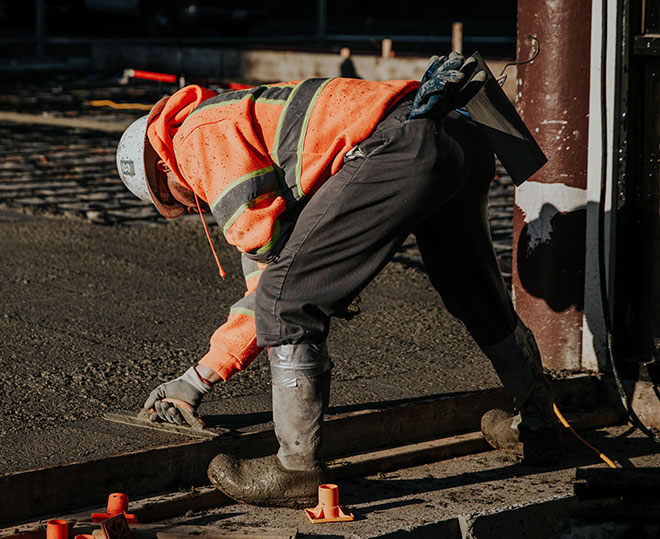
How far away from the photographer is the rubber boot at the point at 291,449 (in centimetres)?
348

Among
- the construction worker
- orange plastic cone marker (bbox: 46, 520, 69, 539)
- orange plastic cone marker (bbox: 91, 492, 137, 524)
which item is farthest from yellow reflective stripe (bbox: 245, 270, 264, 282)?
orange plastic cone marker (bbox: 46, 520, 69, 539)

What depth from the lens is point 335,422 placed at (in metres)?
4.04

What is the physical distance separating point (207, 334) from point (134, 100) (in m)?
10.4

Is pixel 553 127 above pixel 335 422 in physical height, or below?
above

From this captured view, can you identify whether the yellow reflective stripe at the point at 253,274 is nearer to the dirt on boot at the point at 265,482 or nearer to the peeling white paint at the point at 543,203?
the dirt on boot at the point at 265,482

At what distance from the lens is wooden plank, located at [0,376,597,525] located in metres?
3.47

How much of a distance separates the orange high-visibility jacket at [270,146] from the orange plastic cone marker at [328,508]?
0.75 m

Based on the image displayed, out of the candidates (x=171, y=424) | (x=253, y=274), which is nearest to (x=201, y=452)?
(x=171, y=424)

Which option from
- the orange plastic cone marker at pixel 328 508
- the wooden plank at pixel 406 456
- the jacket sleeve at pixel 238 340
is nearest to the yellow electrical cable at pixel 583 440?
the wooden plank at pixel 406 456

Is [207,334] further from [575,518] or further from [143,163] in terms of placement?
[575,518]

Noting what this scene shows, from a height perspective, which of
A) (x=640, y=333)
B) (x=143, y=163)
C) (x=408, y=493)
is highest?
(x=143, y=163)

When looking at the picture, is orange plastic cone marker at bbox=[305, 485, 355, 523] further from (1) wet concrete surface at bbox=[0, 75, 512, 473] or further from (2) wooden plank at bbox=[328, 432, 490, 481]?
(1) wet concrete surface at bbox=[0, 75, 512, 473]

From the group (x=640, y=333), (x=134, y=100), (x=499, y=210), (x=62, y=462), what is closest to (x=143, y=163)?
A: (x=62, y=462)

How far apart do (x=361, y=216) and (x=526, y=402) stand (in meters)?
1.10
